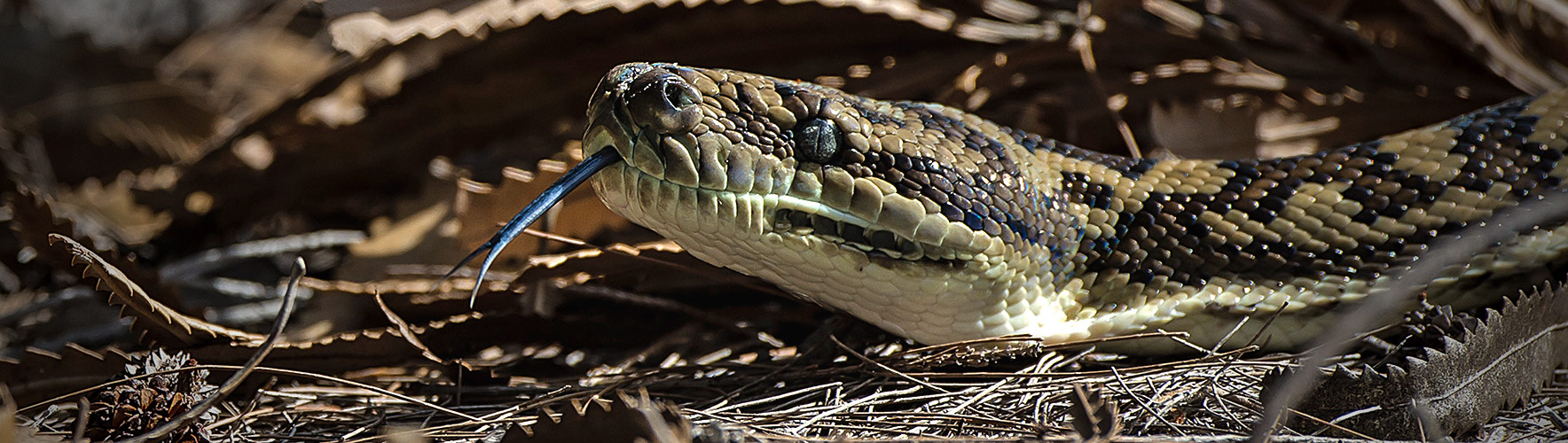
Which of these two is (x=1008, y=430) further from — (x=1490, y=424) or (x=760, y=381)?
(x=1490, y=424)

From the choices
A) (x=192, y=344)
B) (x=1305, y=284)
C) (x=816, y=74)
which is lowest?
(x=192, y=344)

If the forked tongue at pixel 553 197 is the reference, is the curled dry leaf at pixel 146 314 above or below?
below

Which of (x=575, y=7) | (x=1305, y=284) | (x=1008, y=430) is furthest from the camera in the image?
(x=575, y=7)

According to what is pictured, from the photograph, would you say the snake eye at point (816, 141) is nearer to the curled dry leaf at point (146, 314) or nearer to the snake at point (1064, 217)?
the snake at point (1064, 217)

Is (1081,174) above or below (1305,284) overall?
above

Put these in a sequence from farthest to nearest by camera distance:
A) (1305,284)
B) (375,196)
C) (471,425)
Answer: (375,196)
(1305,284)
(471,425)

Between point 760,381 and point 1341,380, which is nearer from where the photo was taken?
point 1341,380

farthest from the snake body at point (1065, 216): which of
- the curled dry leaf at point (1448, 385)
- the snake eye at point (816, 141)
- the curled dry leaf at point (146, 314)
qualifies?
the curled dry leaf at point (146, 314)

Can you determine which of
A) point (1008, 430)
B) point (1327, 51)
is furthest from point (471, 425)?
point (1327, 51)
